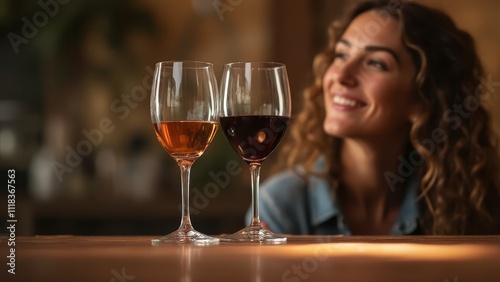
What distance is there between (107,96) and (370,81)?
1576 mm

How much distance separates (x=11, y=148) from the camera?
3.25 metres

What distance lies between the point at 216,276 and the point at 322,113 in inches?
66.9

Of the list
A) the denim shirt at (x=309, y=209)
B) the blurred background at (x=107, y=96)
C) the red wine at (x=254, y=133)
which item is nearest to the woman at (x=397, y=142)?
the denim shirt at (x=309, y=209)

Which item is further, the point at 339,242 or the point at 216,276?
the point at 339,242

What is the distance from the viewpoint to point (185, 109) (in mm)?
935

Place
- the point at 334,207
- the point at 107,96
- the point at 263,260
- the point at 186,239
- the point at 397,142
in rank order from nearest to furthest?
the point at 263,260, the point at 186,239, the point at 334,207, the point at 397,142, the point at 107,96

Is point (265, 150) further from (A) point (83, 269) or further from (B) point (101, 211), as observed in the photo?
(B) point (101, 211)

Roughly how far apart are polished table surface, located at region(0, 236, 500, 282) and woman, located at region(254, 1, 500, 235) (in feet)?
3.31

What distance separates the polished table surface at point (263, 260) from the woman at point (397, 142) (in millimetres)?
1010

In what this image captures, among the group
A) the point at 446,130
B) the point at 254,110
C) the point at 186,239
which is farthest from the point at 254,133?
the point at 446,130

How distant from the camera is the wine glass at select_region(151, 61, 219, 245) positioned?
933mm

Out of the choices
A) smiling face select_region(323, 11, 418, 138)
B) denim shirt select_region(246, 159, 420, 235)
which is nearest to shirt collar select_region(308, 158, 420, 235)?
denim shirt select_region(246, 159, 420, 235)

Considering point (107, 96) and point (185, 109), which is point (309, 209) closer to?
point (185, 109)

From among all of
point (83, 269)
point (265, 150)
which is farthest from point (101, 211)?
point (83, 269)
